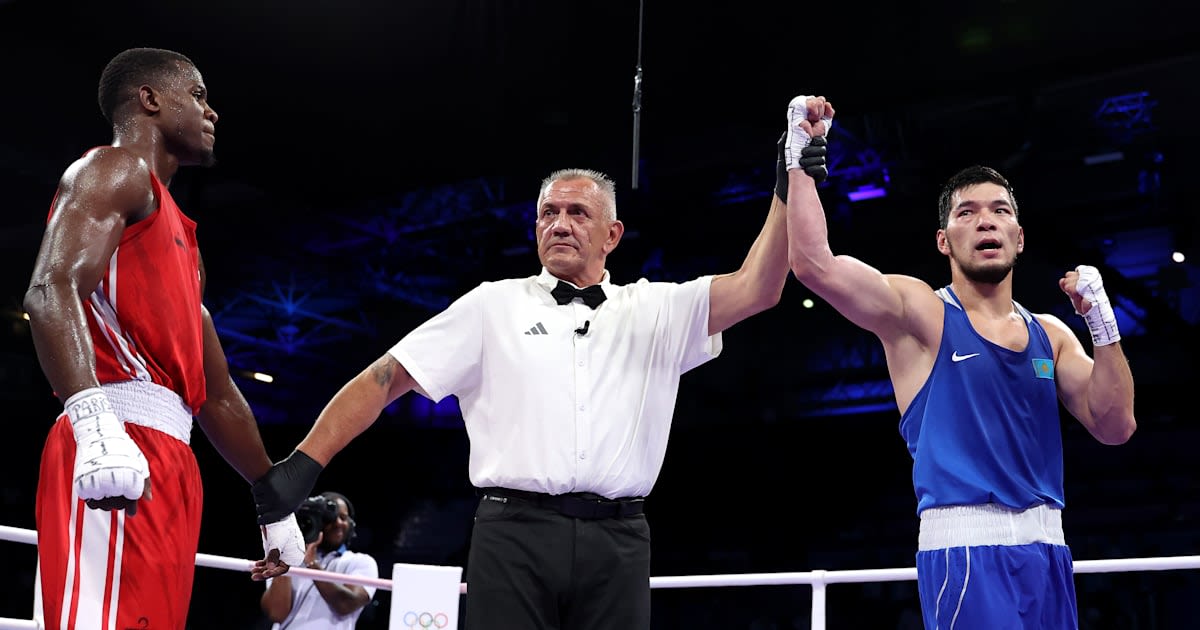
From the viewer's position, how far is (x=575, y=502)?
2.18 m

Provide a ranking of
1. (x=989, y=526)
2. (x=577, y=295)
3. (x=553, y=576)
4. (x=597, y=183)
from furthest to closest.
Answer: (x=597, y=183) < (x=577, y=295) < (x=989, y=526) < (x=553, y=576)

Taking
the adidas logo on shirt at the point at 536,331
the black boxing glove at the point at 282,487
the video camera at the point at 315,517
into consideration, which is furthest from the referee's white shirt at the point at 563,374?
the video camera at the point at 315,517

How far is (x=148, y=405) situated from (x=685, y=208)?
742 cm

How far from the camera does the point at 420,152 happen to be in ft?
23.7

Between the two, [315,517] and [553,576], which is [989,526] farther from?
[315,517]

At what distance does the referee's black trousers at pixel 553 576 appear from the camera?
2121 mm

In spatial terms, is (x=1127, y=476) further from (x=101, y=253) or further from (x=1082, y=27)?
(x=101, y=253)

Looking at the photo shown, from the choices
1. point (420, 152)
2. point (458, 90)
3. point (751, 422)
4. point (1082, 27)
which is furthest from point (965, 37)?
point (751, 422)

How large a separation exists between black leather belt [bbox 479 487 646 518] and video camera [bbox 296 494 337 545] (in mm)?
2350

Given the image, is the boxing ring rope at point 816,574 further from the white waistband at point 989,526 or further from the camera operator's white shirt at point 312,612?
the camera operator's white shirt at point 312,612

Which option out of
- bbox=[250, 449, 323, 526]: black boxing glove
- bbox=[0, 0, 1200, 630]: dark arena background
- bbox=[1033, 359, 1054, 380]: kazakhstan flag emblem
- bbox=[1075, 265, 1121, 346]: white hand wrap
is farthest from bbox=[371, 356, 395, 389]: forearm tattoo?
bbox=[1075, 265, 1121, 346]: white hand wrap

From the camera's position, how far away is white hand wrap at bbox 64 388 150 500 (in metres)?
1.65

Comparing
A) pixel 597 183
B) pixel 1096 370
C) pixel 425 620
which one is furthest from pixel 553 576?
pixel 1096 370

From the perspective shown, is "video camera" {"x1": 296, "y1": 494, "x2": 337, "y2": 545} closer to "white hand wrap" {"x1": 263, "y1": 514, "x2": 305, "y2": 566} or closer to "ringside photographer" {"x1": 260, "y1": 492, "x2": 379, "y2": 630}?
"ringside photographer" {"x1": 260, "y1": 492, "x2": 379, "y2": 630}
